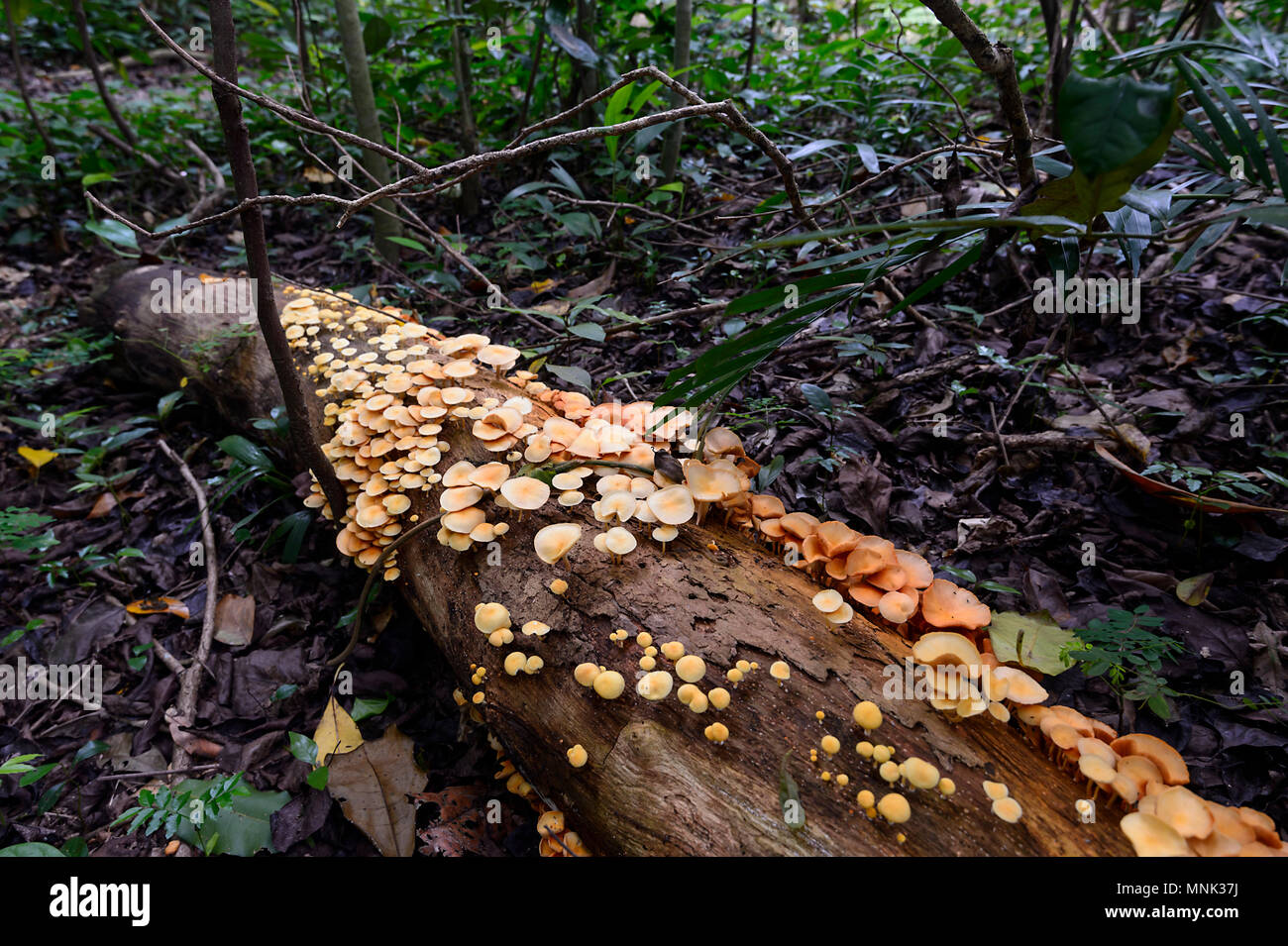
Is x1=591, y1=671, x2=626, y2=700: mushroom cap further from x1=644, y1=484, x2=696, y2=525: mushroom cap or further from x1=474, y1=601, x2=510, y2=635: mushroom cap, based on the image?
x1=644, y1=484, x2=696, y2=525: mushroom cap

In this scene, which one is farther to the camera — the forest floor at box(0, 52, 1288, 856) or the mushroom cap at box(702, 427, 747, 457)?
the mushroom cap at box(702, 427, 747, 457)

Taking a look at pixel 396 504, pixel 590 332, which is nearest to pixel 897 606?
pixel 396 504

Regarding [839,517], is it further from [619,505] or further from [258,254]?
[258,254]

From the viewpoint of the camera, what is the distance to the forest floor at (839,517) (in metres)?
Result: 2.38

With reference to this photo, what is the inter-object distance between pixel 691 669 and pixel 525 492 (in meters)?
0.88

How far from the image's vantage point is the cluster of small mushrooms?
5.19 feet

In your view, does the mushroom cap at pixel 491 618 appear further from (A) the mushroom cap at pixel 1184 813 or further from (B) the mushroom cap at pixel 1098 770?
(A) the mushroom cap at pixel 1184 813

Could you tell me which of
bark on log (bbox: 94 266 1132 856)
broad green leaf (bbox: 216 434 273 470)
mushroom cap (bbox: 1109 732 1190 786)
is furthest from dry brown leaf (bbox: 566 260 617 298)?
mushroom cap (bbox: 1109 732 1190 786)

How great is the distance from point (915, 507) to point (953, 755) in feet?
4.83

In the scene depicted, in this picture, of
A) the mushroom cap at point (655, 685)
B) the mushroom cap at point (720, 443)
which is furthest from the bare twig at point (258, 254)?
the mushroom cap at point (655, 685)

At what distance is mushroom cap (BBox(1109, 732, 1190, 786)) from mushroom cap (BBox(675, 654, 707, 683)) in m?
1.08

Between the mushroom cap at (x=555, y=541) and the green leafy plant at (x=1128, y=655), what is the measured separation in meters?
1.56

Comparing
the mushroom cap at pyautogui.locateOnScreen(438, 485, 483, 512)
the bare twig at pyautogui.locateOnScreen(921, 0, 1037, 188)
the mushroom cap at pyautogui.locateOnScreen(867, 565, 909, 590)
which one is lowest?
the mushroom cap at pyautogui.locateOnScreen(867, 565, 909, 590)

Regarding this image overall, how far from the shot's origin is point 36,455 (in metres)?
3.84
